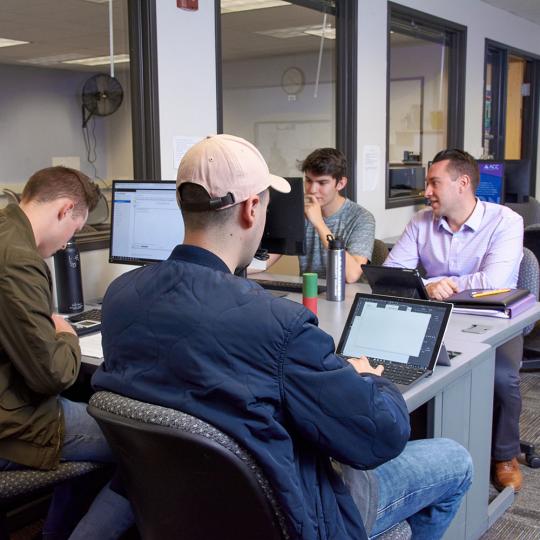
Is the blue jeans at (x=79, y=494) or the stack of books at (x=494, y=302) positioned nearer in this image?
the blue jeans at (x=79, y=494)

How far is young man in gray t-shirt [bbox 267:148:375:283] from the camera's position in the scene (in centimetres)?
309

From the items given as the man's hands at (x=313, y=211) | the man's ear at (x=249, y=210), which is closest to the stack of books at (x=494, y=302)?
the man's hands at (x=313, y=211)

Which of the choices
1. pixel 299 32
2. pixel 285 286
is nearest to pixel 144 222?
pixel 285 286

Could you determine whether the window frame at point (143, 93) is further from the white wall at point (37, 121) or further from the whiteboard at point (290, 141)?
the whiteboard at point (290, 141)

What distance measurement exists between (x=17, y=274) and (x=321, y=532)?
918mm

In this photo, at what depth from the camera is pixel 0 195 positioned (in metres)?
2.81

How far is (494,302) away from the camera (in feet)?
7.61

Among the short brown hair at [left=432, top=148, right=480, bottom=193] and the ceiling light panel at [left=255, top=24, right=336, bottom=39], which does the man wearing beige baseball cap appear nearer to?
the short brown hair at [left=432, top=148, right=480, bottom=193]

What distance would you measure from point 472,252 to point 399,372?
4.03 ft

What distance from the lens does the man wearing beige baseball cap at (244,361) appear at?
1.09 metres

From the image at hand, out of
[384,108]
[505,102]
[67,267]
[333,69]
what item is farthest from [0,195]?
[505,102]

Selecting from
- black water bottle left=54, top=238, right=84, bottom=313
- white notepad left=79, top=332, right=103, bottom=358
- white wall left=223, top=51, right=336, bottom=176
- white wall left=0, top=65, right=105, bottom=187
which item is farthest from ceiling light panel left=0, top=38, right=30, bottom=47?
white notepad left=79, top=332, right=103, bottom=358

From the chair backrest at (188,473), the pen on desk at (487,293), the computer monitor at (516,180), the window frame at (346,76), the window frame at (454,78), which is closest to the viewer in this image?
the chair backrest at (188,473)

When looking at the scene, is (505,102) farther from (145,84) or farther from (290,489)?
(290,489)
